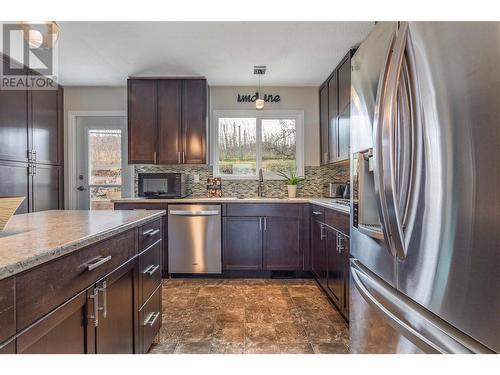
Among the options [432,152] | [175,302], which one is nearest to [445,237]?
[432,152]

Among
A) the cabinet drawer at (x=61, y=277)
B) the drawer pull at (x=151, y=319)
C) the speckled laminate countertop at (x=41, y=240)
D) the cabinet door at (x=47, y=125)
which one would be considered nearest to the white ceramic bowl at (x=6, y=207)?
the speckled laminate countertop at (x=41, y=240)

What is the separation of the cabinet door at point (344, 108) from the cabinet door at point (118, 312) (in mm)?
2245

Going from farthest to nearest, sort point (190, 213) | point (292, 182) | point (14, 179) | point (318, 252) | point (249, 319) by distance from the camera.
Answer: point (292, 182)
point (190, 213)
point (14, 179)
point (318, 252)
point (249, 319)

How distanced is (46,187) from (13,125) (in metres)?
0.84

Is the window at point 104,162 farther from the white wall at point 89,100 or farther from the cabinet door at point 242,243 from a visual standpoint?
the cabinet door at point 242,243

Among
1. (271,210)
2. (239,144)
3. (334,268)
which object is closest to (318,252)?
(334,268)

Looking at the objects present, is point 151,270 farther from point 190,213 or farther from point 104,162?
point 104,162

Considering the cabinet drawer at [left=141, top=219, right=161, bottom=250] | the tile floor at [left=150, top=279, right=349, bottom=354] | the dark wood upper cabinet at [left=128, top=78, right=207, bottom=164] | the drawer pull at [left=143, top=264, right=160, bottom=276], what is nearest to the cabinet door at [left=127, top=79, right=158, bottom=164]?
the dark wood upper cabinet at [left=128, top=78, right=207, bottom=164]

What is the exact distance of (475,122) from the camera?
0.70m

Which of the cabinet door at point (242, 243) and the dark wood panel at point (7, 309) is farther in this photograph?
the cabinet door at point (242, 243)

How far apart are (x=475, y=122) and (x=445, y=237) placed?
11.7 inches

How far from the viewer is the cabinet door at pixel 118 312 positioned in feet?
3.79

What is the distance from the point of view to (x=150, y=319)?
1.75m
